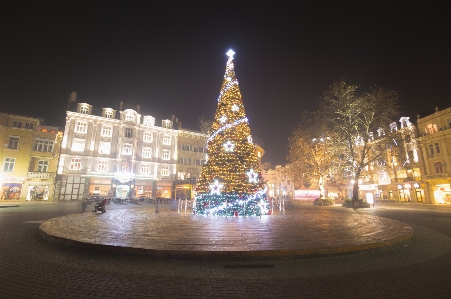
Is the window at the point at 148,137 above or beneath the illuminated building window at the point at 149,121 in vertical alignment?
beneath

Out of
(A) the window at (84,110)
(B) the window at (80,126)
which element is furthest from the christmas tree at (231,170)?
(A) the window at (84,110)

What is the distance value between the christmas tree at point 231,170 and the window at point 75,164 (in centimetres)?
2963

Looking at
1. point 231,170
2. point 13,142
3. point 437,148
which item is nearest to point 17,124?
point 13,142

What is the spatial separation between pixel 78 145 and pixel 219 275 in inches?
1575

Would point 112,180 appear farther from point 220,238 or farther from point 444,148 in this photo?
point 444,148

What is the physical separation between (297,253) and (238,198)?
8.73m

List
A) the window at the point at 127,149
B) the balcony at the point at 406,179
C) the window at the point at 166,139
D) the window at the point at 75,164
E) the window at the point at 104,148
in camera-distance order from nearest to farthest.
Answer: the window at the point at 75,164
the window at the point at 104,148
the balcony at the point at 406,179
the window at the point at 127,149
the window at the point at 166,139

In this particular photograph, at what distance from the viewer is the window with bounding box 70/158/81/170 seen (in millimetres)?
36188

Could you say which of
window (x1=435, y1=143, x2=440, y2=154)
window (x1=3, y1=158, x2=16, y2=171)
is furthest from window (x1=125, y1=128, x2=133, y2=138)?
window (x1=435, y1=143, x2=440, y2=154)

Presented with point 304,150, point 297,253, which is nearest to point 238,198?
point 297,253

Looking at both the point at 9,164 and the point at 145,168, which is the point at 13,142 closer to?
the point at 9,164

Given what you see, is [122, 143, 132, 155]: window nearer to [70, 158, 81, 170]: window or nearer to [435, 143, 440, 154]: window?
[70, 158, 81, 170]: window

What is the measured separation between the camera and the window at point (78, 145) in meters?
36.8

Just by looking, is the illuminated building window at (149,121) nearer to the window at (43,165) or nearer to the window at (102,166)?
the window at (102,166)
